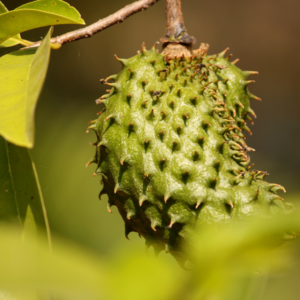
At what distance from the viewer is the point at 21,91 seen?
624 millimetres

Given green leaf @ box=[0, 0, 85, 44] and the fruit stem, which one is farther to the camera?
the fruit stem

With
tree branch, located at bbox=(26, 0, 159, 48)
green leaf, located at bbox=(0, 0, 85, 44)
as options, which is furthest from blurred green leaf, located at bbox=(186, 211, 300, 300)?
tree branch, located at bbox=(26, 0, 159, 48)

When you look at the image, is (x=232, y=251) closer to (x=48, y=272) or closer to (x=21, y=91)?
(x=48, y=272)

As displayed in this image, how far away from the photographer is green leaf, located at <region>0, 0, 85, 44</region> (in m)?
0.78

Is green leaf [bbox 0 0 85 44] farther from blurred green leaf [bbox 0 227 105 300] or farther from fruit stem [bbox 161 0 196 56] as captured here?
blurred green leaf [bbox 0 227 105 300]

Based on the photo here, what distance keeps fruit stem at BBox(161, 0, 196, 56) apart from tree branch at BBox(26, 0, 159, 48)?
8 centimetres

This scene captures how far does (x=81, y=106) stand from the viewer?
2498mm

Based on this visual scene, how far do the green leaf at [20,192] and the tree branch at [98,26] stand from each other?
33 centimetres

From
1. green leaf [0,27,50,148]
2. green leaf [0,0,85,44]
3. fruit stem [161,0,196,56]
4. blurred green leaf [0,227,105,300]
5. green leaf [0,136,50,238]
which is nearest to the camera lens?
blurred green leaf [0,227,105,300]

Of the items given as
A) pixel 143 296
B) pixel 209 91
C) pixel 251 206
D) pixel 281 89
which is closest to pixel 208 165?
pixel 251 206

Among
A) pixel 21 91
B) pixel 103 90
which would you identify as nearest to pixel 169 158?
pixel 21 91

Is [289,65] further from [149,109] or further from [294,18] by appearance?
[149,109]

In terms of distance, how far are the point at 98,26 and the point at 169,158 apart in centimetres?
46

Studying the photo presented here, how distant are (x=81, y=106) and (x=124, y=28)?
0.78 metres
